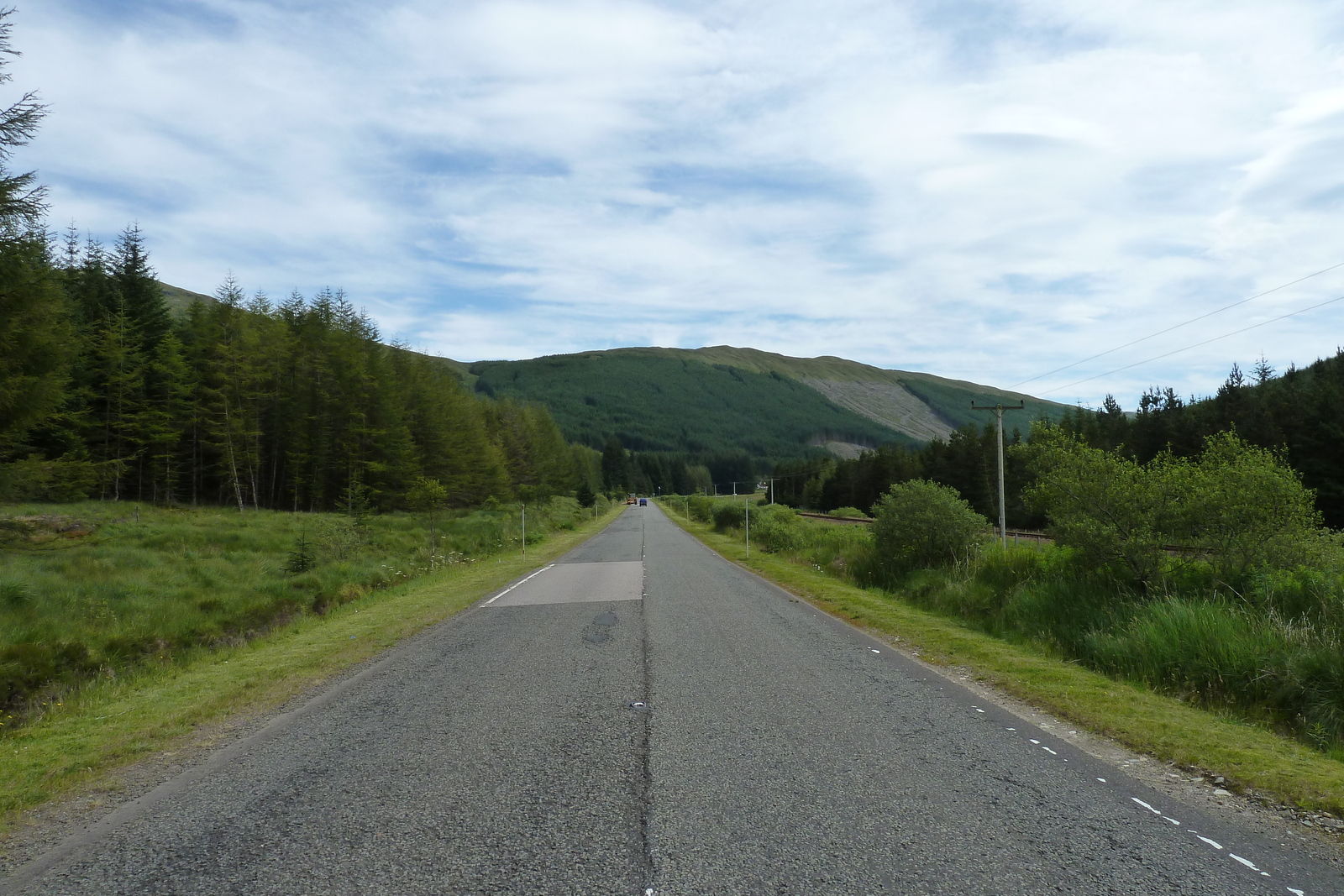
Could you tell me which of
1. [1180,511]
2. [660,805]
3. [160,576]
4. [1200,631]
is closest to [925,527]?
[1180,511]

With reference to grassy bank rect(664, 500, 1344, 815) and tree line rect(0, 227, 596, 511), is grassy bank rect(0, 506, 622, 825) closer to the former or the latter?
grassy bank rect(664, 500, 1344, 815)

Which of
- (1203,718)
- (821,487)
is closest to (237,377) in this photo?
(1203,718)

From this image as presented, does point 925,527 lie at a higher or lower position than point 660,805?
higher

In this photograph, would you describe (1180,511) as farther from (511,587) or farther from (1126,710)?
(511,587)

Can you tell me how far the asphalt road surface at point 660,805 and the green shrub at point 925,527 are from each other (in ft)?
36.8

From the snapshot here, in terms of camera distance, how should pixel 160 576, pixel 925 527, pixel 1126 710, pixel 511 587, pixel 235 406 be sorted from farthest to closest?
pixel 235 406, pixel 925 527, pixel 160 576, pixel 511 587, pixel 1126 710

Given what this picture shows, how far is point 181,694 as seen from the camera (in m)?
8.21

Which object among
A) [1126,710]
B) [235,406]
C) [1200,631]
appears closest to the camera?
[1126,710]

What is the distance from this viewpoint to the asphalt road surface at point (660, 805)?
3701 millimetres

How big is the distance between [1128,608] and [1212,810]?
6718 mm

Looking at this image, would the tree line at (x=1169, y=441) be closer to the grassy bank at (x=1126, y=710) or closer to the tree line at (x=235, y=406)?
the grassy bank at (x=1126, y=710)

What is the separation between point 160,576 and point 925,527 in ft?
64.1

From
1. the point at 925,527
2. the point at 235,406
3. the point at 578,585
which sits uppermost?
the point at 235,406

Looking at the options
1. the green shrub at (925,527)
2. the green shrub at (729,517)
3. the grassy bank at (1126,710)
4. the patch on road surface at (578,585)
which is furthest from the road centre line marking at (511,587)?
the green shrub at (729,517)
